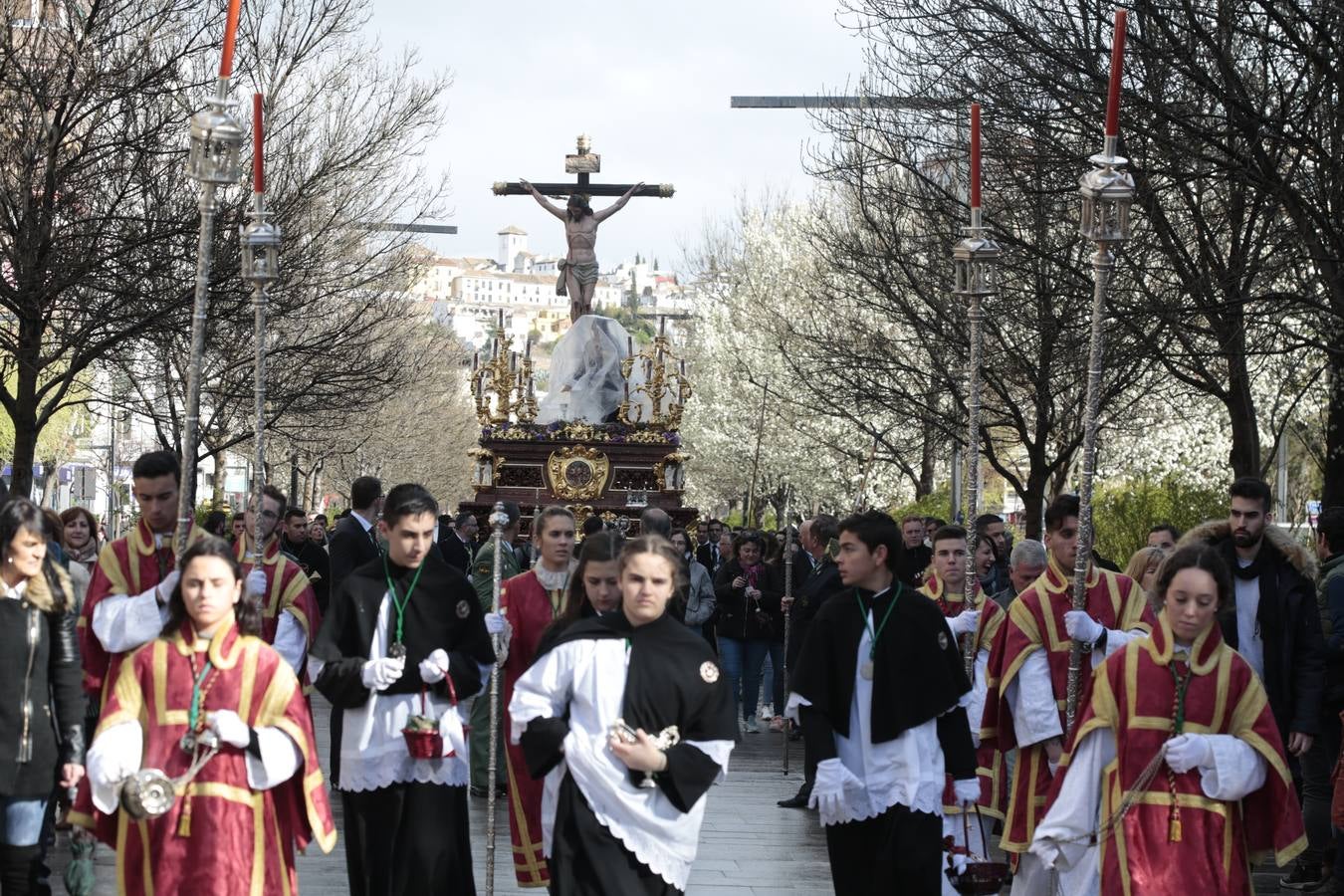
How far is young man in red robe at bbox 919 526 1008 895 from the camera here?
9.01 meters

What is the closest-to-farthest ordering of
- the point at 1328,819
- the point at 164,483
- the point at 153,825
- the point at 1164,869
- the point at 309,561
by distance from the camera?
the point at 153,825 < the point at 1164,869 < the point at 164,483 < the point at 1328,819 < the point at 309,561

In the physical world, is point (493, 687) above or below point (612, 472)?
below

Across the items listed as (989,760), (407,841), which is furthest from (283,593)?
(989,760)

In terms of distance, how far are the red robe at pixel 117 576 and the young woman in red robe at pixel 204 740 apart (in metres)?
1.85

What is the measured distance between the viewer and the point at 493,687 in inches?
369

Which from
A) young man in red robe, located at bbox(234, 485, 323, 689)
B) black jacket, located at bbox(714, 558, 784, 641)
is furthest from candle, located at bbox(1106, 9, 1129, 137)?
black jacket, located at bbox(714, 558, 784, 641)

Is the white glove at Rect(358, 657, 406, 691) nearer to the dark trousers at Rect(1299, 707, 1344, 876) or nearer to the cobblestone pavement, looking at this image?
the cobblestone pavement

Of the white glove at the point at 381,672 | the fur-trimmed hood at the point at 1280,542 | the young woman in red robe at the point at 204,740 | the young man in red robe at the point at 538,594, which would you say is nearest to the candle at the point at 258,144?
the young man in red robe at the point at 538,594

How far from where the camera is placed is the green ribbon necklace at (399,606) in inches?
317

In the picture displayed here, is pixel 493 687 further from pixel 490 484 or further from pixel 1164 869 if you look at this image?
pixel 490 484

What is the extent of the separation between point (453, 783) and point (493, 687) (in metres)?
1.17

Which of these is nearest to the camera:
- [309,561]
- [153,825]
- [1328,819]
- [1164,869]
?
[153,825]

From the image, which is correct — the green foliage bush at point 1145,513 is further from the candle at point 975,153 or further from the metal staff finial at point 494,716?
the metal staff finial at point 494,716

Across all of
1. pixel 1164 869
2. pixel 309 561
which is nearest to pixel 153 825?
pixel 1164 869
